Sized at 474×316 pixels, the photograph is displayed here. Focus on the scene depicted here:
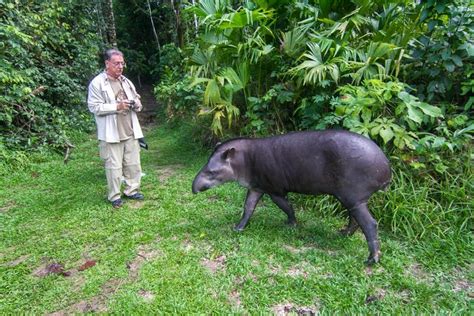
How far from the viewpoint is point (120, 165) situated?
188 inches

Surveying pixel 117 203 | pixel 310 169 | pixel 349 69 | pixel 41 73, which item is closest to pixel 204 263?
pixel 310 169

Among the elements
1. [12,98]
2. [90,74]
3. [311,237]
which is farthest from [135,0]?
[311,237]

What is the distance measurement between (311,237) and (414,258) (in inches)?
38.5

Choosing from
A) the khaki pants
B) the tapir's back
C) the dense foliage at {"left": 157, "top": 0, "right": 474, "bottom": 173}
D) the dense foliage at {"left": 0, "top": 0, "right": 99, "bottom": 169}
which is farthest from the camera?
the dense foliage at {"left": 0, "top": 0, "right": 99, "bottom": 169}

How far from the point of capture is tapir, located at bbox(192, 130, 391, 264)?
310 centimetres

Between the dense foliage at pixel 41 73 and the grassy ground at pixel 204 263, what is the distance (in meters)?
3.11

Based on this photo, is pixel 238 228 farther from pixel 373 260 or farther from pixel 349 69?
pixel 349 69

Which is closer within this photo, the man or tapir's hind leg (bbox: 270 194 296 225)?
tapir's hind leg (bbox: 270 194 296 225)

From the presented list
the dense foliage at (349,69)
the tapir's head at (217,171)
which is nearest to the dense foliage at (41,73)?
the dense foliage at (349,69)

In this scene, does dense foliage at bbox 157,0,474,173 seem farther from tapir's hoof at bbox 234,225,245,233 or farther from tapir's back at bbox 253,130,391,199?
tapir's hoof at bbox 234,225,245,233

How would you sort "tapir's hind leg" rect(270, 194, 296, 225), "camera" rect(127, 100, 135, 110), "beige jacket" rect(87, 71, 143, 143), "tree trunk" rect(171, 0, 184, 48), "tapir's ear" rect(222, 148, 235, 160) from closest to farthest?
"tapir's ear" rect(222, 148, 235, 160) → "tapir's hind leg" rect(270, 194, 296, 225) → "beige jacket" rect(87, 71, 143, 143) → "camera" rect(127, 100, 135, 110) → "tree trunk" rect(171, 0, 184, 48)

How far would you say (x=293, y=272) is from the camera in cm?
316

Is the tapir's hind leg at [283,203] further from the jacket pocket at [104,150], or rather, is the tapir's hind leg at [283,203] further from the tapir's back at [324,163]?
the jacket pocket at [104,150]

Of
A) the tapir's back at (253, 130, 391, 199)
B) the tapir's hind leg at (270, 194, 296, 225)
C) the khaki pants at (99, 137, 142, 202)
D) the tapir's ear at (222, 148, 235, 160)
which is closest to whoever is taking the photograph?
the tapir's back at (253, 130, 391, 199)
